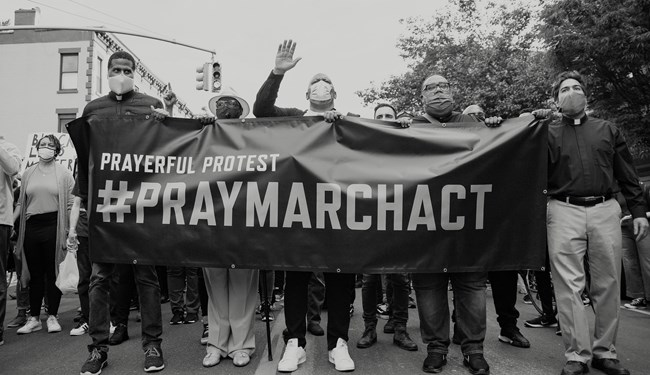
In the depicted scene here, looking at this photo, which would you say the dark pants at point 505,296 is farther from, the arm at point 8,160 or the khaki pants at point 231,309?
the arm at point 8,160

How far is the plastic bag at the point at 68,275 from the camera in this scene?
4.83 m

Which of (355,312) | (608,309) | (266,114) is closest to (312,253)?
(266,114)

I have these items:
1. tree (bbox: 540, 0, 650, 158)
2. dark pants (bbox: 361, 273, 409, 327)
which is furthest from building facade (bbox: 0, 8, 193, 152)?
dark pants (bbox: 361, 273, 409, 327)

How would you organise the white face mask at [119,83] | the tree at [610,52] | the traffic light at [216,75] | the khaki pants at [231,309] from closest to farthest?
the khaki pants at [231,309] → the white face mask at [119,83] → the tree at [610,52] → the traffic light at [216,75]

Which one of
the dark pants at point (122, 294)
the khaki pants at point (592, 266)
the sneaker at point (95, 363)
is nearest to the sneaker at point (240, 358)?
the sneaker at point (95, 363)

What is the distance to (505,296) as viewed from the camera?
15.1 ft

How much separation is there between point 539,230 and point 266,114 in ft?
7.26

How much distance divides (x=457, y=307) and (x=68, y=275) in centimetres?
344

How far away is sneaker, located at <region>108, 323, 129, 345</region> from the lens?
14.8ft

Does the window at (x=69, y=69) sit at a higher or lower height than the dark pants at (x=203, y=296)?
higher

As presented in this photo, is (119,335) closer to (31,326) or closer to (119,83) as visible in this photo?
(31,326)

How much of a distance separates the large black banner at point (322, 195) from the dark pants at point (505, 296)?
90 centimetres

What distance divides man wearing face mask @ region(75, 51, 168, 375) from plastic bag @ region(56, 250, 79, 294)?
2.82 ft

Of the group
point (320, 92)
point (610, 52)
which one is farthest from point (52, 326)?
point (610, 52)
